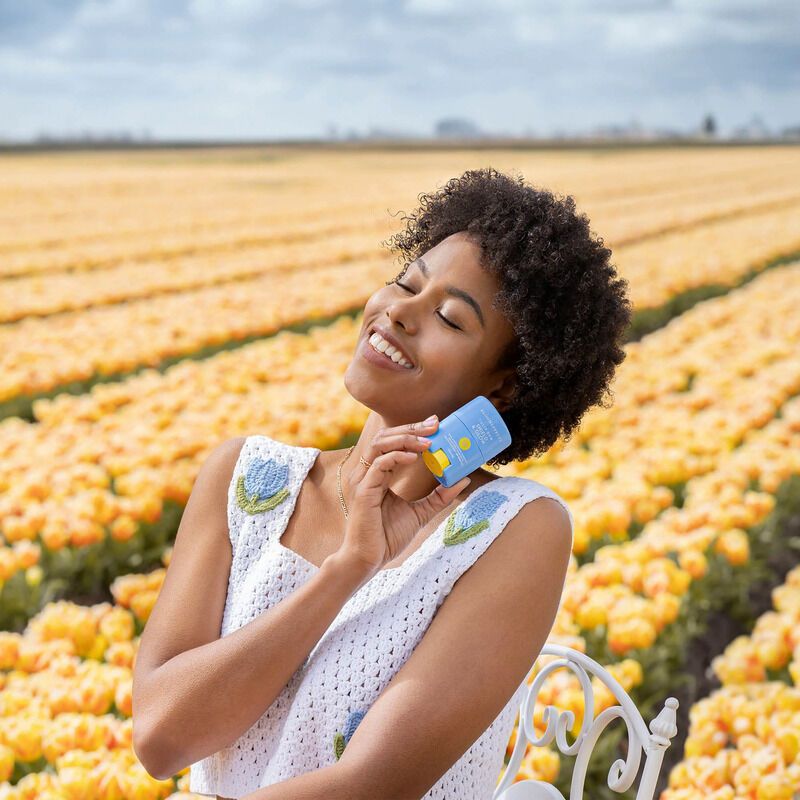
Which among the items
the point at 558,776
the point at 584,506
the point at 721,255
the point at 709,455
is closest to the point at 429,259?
the point at 558,776

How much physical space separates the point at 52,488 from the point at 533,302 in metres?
2.95

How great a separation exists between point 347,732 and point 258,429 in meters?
3.44

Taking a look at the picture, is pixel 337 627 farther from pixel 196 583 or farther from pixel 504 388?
pixel 504 388

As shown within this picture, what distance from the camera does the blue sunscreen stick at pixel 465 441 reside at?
160 centimetres

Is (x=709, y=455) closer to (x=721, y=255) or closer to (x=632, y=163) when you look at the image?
(x=721, y=255)

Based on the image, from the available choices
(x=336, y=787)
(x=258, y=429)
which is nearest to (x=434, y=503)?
(x=336, y=787)

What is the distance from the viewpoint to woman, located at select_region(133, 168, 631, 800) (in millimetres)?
1557

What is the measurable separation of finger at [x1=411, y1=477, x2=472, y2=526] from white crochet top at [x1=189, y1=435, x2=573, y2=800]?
0.05 m

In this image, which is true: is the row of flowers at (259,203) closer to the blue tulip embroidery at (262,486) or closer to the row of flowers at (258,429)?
the row of flowers at (258,429)

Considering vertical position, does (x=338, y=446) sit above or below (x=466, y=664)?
below

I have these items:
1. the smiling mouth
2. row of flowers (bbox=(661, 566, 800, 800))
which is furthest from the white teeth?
row of flowers (bbox=(661, 566, 800, 800))

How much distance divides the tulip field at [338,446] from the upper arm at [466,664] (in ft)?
3.34

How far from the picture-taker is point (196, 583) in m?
1.84

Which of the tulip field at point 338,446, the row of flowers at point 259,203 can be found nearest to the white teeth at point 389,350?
the tulip field at point 338,446
